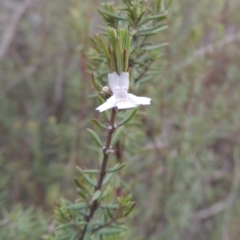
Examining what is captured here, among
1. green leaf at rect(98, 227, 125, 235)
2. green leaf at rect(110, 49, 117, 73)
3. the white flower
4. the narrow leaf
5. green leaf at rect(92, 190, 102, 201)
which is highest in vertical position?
green leaf at rect(110, 49, 117, 73)

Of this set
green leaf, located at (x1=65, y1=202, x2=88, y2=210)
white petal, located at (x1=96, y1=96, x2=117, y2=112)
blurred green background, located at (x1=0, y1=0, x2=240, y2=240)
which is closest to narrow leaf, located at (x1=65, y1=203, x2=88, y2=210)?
green leaf, located at (x1=65, y1=202, x2=88, y2=210)

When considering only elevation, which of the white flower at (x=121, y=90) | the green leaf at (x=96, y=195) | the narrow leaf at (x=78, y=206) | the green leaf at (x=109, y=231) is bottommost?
the green leaf at (x=109, y=231)

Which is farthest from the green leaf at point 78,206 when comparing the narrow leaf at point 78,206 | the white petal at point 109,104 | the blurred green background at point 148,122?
the blurred green background at point 148,122

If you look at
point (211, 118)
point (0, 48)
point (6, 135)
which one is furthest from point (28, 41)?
point (211, 118)

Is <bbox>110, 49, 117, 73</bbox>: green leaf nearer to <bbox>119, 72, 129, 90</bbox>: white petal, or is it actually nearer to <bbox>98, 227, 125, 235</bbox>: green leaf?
<bbox>119, 72, 129, 90</bbox>: white petal

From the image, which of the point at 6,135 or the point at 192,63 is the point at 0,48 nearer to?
the point at 6,135

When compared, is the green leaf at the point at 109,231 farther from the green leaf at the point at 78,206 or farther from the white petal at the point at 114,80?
the white petal at the point at 114,80

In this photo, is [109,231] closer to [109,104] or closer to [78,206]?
[78,206]

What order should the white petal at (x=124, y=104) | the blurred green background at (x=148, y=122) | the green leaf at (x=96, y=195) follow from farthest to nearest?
1. the blurred green background at (x=148, y=122)
2. the green leaf at (x=96, y=195)
3. the white petal at (x=124, y=104)
